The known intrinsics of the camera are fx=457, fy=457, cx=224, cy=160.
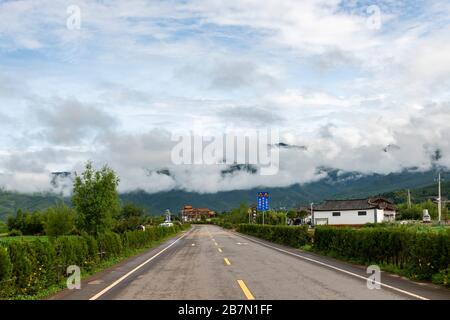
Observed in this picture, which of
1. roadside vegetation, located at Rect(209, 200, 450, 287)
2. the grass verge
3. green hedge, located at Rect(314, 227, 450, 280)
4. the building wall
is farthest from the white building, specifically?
the grass verge

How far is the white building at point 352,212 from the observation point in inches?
3634

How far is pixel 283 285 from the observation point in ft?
43.4

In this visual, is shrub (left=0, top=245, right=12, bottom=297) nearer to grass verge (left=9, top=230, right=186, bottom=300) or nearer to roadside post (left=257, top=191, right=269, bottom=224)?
grass verge (left=9, top=230, right=186, bottom=300)

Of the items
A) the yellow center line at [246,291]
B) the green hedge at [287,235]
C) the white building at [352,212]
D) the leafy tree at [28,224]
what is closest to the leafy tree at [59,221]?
the green hedge at [287,235]

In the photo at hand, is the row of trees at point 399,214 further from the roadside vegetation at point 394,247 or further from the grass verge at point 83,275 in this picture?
the grass verge at point 83,275

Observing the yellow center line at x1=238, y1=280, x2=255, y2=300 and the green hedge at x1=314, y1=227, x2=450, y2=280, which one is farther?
the green hedge at x1=314, y1=227, x2=450, y2=280

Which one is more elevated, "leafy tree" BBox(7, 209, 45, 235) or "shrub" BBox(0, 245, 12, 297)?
"shrub" BBox(0, 245, 12, 297)

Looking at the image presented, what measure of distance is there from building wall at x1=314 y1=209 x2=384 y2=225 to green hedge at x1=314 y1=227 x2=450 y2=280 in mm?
68261

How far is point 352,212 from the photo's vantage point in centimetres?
9469

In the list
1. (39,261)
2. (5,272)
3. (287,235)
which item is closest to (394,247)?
(39,261)

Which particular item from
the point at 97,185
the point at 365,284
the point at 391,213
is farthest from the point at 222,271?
the point at 391,213

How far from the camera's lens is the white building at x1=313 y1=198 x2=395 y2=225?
92.3 m
